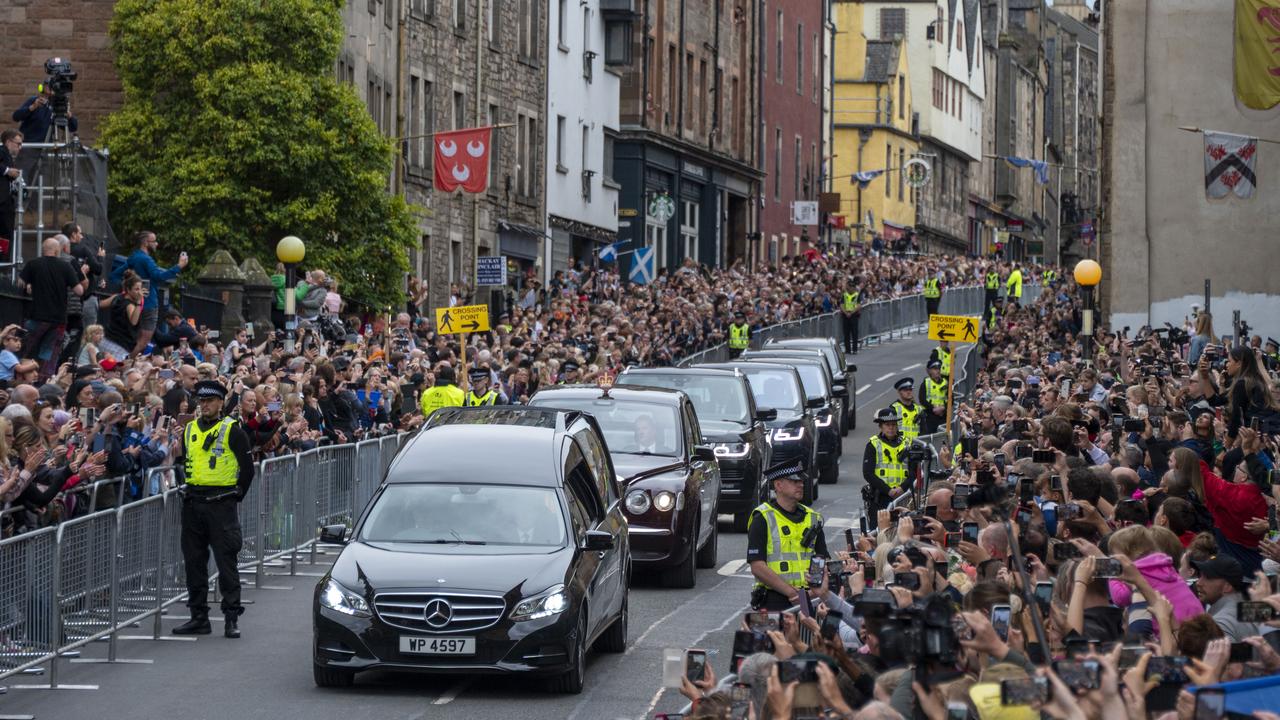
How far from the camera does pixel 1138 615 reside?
31.8 feet

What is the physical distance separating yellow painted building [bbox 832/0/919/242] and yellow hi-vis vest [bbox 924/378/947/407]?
63.3 m

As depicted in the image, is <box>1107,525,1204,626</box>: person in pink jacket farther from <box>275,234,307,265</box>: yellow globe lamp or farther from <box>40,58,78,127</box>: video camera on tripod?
<box>275,234,307,265</box>: yellow globe lamp

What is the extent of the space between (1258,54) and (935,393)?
6352 mm

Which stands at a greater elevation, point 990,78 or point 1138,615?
point 990,78

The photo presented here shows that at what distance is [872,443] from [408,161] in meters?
23.5

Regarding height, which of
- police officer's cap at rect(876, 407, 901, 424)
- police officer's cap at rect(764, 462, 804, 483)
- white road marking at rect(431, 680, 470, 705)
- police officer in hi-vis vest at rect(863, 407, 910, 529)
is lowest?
white road marking at rect(431, 680, 470, 705)

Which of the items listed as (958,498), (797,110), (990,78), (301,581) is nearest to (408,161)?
(301,581)

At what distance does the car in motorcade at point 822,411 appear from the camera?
3105cm

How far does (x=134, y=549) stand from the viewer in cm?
1552

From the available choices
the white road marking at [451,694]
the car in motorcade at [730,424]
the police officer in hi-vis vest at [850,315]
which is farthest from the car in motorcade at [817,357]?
the white road marking at [451,694]

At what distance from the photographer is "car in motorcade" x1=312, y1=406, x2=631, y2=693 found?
13711 millimetres

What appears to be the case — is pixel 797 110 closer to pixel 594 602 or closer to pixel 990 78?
pixel 990 78

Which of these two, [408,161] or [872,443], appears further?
[408,161]

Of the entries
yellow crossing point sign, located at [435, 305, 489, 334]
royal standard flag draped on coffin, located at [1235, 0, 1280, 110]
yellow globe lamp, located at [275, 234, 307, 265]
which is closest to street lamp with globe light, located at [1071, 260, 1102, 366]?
royal standard flag draped on coffin, located at [1235, 0, 1280, 110]
